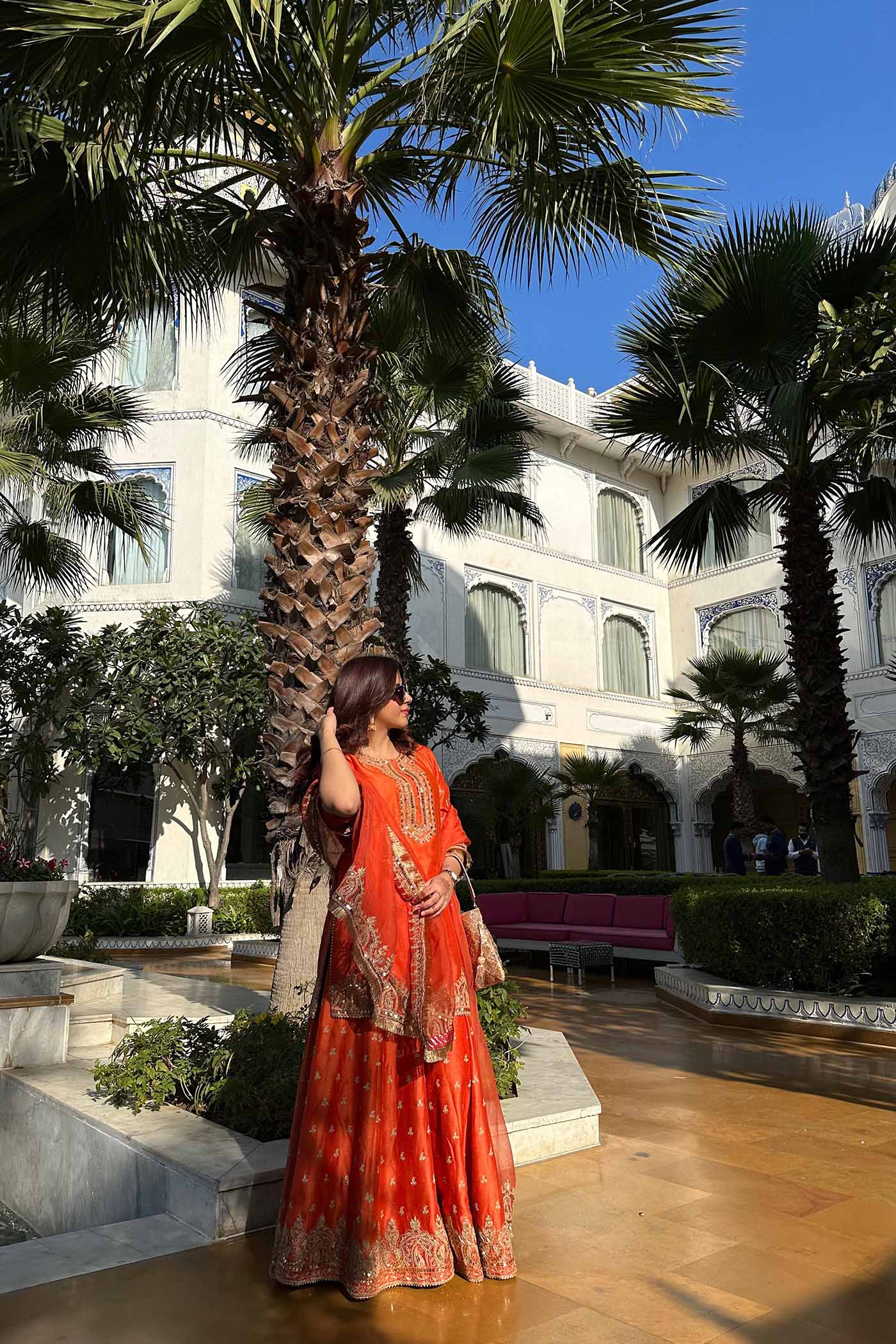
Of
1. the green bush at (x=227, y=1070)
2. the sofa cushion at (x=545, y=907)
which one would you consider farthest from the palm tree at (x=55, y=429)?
the sofa cushion at (x=545, y=907)

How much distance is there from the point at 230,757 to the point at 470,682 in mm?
6900

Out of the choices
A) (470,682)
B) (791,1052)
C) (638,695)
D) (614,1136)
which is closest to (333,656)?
(614,1136)

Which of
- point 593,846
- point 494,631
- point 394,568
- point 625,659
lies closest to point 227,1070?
point 394,568

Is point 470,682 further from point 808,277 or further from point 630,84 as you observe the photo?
point 630,84

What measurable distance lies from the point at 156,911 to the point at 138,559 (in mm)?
6065

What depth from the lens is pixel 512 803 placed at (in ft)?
56.1

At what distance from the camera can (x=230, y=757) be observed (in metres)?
15.4

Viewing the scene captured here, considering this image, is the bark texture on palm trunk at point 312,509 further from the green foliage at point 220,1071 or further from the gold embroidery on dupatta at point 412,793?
the gold embroidery on dupatta at point 412,793

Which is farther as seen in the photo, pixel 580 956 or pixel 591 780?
pixel 591 780

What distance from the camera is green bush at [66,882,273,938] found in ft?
47.2

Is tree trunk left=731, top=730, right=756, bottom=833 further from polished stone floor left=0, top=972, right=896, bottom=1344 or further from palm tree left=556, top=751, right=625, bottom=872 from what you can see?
polished stone floor left=0, top=972, right=896, bottom=1344

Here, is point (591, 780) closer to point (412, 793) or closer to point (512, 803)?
point (512, 803)

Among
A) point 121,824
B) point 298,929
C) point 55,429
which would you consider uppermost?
point 55,429

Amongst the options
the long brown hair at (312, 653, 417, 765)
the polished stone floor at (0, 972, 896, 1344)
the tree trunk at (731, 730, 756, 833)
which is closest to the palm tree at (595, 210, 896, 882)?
the polished stone floor at (0, 972, 896, 1344)
